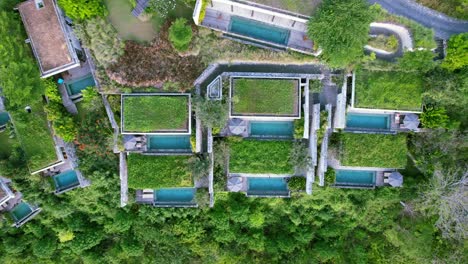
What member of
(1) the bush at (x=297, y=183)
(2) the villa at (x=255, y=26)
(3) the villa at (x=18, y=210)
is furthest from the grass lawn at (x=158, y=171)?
(2) the villa at (x=255, y=26)

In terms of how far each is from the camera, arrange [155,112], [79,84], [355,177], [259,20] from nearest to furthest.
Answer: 1. [259,20]
2. [155,112]
3. [79,84]
4. [355,177]

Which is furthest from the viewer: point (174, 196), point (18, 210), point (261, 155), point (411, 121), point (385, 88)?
point (18, 210)

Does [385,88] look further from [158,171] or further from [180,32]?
[158,171]

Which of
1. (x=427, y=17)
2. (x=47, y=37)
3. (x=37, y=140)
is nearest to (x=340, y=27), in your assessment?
(x=427, y=17)

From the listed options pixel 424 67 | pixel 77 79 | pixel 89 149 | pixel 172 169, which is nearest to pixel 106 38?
pixel 77 79

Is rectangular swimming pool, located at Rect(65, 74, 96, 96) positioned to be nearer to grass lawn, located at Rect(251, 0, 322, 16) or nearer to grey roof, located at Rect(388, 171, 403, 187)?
grass lawn, located at Rect(251, 0, 322, 16)

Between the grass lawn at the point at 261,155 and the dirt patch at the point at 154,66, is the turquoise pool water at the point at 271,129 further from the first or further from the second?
the dirt patch at the point at 154,66
